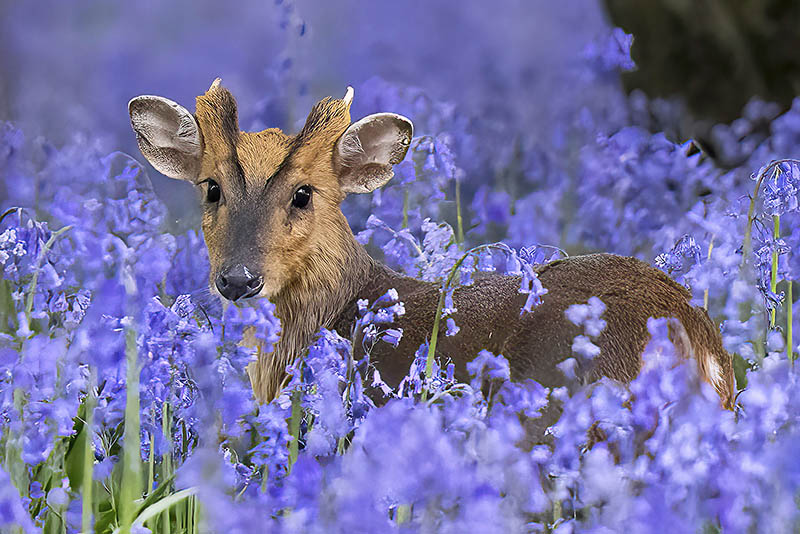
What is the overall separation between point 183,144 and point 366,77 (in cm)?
191

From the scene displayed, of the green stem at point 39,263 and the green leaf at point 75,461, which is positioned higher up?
the green stem at point 39,263

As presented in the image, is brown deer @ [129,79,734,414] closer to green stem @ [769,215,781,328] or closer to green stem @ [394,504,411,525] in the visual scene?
green stem @ [769,215,781,328]

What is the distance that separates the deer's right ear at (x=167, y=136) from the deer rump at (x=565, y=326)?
0.95 meters

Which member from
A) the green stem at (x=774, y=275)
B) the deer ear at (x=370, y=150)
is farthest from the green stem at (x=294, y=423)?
the green stem at (x=774, y=275)

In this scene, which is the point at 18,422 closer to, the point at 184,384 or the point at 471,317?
the point at 184,384

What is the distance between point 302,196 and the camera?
3217 millimetres

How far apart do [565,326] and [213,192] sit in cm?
127

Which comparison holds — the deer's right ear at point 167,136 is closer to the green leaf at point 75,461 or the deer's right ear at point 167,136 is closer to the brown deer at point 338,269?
the brown deer at point 338,269

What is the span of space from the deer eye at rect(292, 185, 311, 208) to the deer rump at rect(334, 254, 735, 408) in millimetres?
506

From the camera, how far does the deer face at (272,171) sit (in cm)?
308

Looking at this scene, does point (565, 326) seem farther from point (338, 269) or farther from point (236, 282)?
point (236, 282)

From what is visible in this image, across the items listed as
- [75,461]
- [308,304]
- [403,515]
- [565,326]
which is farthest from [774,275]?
[75,461]

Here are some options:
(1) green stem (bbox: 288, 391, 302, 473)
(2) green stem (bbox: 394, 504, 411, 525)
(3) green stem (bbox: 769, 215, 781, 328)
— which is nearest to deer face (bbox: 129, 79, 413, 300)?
(1) green stem (bbox: 288, 391, 302, 473)

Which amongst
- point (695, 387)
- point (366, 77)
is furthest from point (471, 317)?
point (366, 77)
